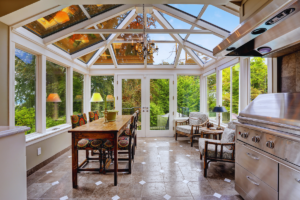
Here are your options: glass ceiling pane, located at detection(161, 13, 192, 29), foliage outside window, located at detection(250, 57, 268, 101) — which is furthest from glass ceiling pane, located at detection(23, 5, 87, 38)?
foliage outside window, located at detection(250, 57, 268, 101)

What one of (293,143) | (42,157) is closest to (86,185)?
(42,157)

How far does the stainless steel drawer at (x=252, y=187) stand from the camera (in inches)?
58.2

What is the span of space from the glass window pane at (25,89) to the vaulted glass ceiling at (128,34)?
545mm

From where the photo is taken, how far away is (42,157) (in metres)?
2.91

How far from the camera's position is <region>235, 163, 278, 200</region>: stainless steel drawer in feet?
4.85

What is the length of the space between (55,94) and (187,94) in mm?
4040

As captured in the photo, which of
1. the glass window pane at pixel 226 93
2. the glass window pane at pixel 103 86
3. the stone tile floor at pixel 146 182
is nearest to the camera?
the stone tile floor at pixel 146 182

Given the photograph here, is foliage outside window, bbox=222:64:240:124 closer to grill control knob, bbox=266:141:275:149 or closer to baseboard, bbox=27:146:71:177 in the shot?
grill control knob, bbox=266:141:275:149

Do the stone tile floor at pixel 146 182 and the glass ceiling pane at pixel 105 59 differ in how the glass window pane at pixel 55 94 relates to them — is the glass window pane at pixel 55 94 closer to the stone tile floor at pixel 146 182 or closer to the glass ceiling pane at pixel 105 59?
the stone tile floor at pixel 146 182

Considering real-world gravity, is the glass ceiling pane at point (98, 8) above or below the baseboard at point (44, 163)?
above

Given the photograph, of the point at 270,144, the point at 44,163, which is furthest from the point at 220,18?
the point at 44,163

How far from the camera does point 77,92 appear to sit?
4.63m

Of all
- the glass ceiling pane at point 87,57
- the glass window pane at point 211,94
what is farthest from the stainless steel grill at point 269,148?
the glass ceiling pane at point 87,57

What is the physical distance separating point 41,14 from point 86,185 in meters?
2.62
